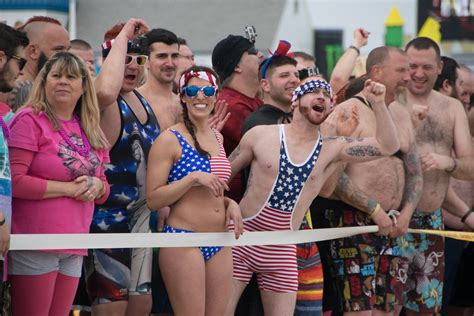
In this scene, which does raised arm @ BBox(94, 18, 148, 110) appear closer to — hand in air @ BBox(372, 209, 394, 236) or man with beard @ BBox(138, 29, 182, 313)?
man with beard @ BBox(138, 29, 182, 313)

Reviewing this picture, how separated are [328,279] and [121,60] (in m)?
2.50

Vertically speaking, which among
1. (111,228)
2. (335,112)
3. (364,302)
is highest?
(335,112)

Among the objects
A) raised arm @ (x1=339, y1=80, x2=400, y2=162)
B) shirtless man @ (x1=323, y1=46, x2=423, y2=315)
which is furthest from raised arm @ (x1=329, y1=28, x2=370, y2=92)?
raised arm @ (x1=339, y1=80, x2=400, y2=162)

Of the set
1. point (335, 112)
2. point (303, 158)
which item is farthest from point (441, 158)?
point (303, 158)

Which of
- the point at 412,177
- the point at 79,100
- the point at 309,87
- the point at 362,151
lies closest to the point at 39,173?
the point at 79,100

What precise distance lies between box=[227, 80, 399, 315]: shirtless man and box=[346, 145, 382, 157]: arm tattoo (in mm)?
88

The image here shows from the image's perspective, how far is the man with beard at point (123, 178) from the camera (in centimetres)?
671

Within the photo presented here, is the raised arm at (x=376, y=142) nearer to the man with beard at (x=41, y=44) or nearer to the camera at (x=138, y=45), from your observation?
the camera at (x=138, y=45)

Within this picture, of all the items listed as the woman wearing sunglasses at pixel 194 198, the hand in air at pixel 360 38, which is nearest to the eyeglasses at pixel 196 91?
the woman wearing sunglasses at pixel 194 198

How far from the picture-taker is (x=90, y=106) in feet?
20.8

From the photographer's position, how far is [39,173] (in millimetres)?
6047

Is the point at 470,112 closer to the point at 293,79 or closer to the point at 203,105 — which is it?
the point at 293,79

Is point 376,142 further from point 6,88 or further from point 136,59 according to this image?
point 6,88

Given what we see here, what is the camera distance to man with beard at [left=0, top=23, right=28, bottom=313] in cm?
568
